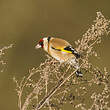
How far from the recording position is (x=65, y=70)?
11.3 ft

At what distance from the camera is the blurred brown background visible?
9.80 metres

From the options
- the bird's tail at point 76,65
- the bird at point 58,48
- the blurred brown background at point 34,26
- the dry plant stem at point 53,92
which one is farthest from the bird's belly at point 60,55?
the blurred brown background at point 34,26

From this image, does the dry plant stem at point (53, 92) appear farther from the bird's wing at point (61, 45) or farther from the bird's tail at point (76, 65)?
the bird's wing at point (61, 45)

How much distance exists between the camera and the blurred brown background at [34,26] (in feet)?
32.2

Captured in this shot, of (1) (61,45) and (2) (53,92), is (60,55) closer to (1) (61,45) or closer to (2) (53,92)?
(1) (61,45)

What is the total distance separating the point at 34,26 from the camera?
420 inches

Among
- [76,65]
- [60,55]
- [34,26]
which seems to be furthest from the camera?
[34,26]

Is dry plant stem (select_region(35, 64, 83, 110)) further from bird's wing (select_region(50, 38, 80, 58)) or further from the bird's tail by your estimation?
bird's wing (select_region(50, 38, 80, 58))

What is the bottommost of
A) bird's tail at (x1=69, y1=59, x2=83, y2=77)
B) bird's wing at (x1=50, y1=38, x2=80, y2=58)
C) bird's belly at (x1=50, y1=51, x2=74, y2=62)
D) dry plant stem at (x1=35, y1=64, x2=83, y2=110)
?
dry plant stem at (x1=35, y1=64, x2=83, y2=110)

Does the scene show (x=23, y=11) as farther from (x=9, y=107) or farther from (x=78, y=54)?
(x=78, y=54)

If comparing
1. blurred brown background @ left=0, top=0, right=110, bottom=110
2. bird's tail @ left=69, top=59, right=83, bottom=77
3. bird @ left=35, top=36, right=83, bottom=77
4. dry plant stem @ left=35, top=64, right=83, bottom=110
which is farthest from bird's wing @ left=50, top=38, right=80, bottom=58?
blurred brown background @ left=0, top=0, right=110, bottom=110

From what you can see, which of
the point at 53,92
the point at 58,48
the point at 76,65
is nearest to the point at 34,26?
the point at 58,48

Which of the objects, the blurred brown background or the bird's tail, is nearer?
the bird's tail

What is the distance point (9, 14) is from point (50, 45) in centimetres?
574
